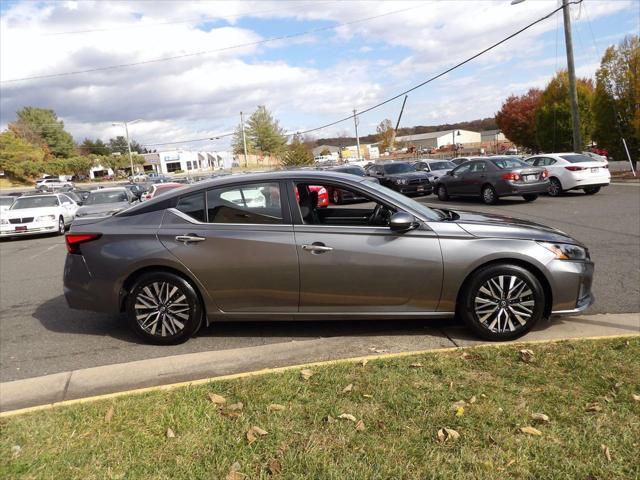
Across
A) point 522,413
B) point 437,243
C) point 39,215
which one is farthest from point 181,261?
point 39,215

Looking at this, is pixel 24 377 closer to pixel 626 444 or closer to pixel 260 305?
pixel 260 305

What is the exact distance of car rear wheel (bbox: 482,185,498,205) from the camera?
15.8 metres

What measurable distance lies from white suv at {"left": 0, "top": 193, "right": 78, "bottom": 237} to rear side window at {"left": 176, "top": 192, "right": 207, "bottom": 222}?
13.0 metres

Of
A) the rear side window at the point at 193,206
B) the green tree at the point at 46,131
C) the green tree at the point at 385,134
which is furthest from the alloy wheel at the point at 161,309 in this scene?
the green tree at the point at 46,131

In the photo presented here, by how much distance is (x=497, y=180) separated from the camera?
15492 millimetres

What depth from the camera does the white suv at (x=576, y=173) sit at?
16.3 m

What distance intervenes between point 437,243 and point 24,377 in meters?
3.83

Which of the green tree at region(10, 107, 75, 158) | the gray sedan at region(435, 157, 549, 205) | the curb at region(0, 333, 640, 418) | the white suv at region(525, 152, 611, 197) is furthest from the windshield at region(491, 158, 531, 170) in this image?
the green tree at region(10, 107, 75, 158)

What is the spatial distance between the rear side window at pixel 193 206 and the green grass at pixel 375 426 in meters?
1.74

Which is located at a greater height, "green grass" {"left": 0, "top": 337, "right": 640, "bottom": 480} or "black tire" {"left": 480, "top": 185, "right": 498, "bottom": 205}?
"black tire" {"left": 480, "top": 185, "right": 498, "bottom": 205}

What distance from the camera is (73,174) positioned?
91.7 meters

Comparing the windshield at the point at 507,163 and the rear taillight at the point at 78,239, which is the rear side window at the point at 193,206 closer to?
the rear taillight at the point at 78,239

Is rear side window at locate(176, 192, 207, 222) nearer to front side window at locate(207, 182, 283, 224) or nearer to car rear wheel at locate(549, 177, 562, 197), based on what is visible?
front side window at locate(207, 182, 283, 224)

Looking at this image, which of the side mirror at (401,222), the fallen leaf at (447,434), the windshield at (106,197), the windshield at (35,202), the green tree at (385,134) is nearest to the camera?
the fallen leaf at (447,434)
